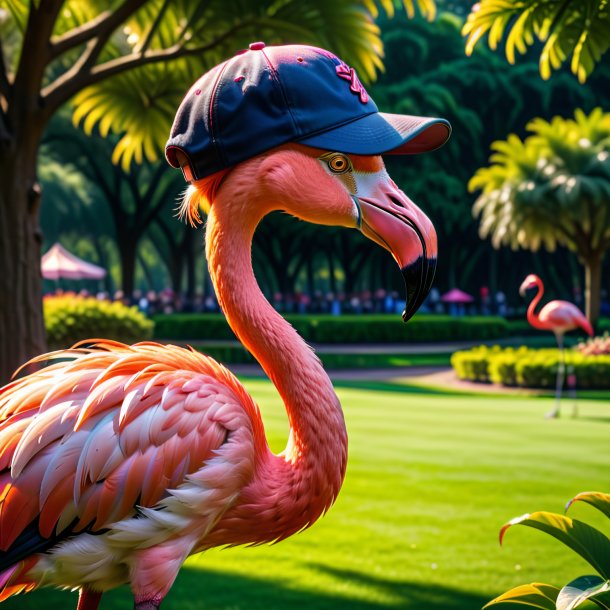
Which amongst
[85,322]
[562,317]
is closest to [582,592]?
[562,317]

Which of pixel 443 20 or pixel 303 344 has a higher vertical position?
pixel 443 20

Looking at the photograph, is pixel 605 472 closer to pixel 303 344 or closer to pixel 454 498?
pixel 454 498

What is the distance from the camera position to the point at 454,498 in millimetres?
7379

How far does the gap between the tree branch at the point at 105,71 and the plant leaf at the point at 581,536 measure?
6.21 m

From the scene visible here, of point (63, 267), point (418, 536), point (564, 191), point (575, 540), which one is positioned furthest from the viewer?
point (63, 267)

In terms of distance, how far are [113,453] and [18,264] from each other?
17.8ft

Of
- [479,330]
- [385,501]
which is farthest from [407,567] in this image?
[479,330]

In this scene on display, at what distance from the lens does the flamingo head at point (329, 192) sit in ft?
7.66

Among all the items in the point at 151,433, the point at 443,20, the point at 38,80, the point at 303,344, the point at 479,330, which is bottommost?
the point at 479,330

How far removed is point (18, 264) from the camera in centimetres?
720

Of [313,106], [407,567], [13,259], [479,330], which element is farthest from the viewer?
[479,330]

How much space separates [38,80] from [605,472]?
6572 mm

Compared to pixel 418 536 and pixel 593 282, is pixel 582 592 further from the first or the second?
pixel 593 282

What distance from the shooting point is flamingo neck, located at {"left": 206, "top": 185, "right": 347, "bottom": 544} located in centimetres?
236
